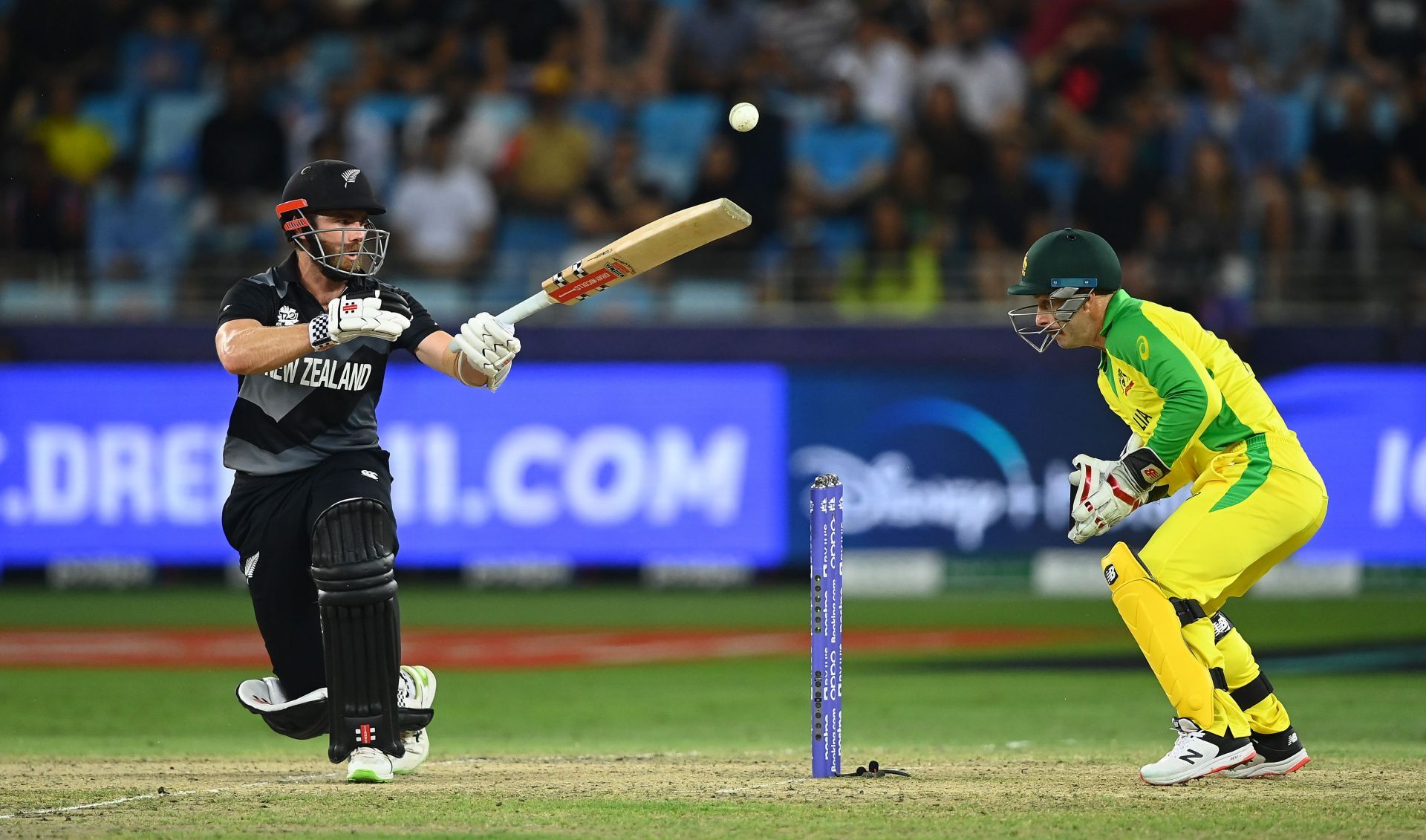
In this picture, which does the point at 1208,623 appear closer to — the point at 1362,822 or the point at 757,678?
the point at 1362,822

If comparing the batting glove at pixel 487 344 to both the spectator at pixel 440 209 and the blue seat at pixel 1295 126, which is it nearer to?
the spectator at pixel 440 209

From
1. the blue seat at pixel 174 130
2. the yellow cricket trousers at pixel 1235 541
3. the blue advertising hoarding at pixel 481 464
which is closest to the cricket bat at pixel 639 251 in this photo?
the yellow cricket trousers at pixel 1235 541

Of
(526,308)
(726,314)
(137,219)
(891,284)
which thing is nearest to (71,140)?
(137,219)

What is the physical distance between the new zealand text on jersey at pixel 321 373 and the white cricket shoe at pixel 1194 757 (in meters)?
3.01

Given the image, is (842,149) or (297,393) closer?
(297,393)

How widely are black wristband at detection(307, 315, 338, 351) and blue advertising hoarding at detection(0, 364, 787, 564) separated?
7.52 m

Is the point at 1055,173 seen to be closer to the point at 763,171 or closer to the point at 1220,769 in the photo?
the point at 763,171

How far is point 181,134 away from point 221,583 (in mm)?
4051

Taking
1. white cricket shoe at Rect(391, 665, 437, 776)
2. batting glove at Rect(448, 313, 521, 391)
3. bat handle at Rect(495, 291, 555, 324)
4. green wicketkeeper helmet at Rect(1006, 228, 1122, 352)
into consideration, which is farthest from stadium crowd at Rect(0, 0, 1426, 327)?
batting glove at Rect(448, 313, 521, 391)

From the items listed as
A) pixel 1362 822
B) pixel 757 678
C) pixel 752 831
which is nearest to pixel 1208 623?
pixel 1362 822

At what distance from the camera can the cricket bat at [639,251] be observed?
6.39m

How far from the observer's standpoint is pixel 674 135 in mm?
15414

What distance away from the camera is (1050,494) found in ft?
43.8

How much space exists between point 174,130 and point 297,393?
10.0 metres
